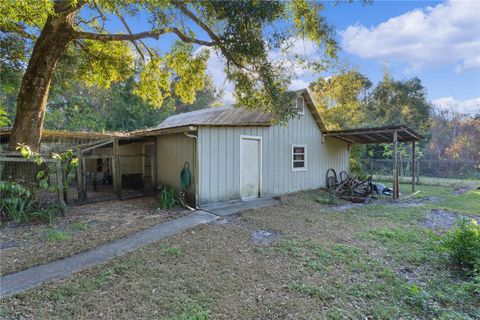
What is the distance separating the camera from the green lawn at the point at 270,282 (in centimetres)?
275

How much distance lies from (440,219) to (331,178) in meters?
5.26

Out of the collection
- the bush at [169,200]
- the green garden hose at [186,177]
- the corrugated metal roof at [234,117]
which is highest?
the corrugated metal roof at [234,117]

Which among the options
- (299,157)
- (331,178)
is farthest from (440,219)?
(331,178)

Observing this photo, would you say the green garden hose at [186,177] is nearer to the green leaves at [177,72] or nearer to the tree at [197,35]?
the tree at [197,35]

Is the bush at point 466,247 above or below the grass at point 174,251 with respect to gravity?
above

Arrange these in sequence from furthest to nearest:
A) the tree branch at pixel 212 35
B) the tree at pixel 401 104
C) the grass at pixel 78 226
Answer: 1. the tree at pixel 401 104
2. the tree branch at pixel 212 35
3. the grass at pixel 78 226

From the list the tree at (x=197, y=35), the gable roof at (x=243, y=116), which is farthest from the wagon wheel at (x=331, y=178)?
the tree at (x=197, y=35)

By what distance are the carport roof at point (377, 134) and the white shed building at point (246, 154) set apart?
68 cm

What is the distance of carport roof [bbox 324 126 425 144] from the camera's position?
8969 millimetres

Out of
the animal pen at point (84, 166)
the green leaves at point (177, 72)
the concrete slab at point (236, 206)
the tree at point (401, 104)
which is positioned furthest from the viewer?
the tree at point (401, 104)

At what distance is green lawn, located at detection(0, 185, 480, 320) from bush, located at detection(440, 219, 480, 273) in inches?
7.7

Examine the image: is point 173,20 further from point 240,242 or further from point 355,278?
point 355,278

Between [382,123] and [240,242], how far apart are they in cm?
1871

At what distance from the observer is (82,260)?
385 centimetres
